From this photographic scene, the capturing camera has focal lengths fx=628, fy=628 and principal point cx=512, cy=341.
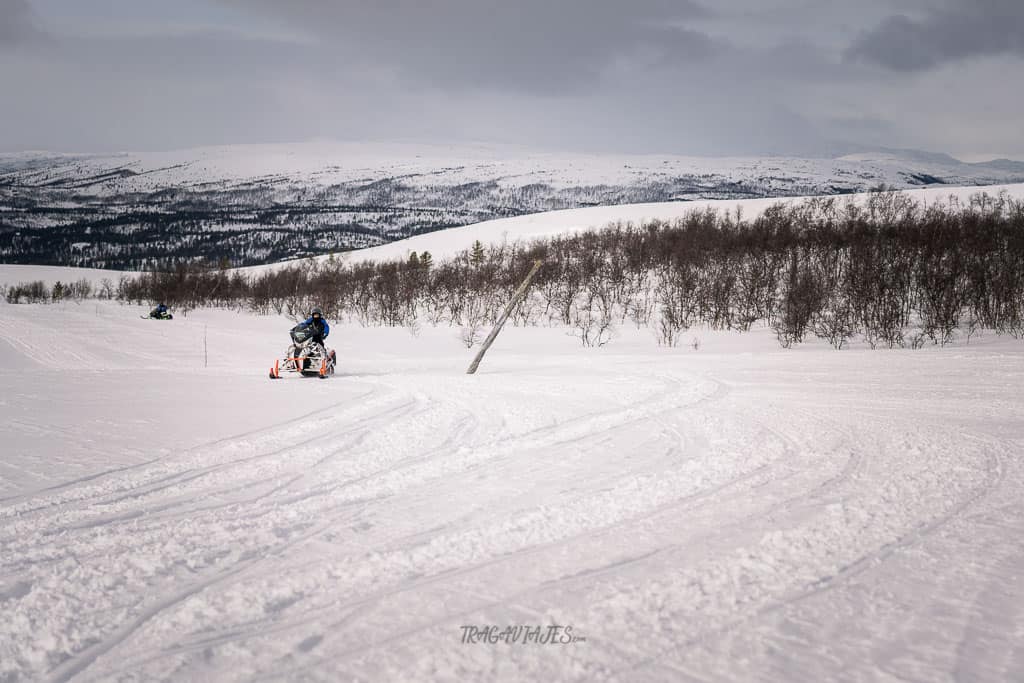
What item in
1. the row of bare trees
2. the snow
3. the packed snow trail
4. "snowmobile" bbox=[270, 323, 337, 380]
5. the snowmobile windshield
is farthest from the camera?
the snow

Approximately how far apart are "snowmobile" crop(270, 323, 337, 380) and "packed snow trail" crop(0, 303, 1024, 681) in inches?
172

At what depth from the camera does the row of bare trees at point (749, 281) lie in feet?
68.0

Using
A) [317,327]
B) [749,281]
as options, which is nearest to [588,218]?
[749,281]

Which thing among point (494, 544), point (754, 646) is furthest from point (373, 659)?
point (754, 646)

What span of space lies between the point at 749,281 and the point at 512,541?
88.6 feet

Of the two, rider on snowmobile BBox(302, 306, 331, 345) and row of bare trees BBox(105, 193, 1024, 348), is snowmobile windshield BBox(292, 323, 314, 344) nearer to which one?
rider on snowmobile BBox(302, 306, 331, 345)

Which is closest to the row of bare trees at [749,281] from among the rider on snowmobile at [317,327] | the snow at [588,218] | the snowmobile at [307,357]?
the snow at [588,218]

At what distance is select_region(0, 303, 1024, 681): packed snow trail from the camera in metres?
2.10

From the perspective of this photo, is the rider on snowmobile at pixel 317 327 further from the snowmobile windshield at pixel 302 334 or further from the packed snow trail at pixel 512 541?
the packed snow trail at pixel 512 541

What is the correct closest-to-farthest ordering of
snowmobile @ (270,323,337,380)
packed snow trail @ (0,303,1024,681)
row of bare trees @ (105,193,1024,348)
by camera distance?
1. packed snow trail @ (0,303,1024,681)
2. snowmobile @ (270,323,337,380)
3. row of bare trees @ (105,193,1024,348)

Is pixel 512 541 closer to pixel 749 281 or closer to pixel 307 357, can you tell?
pixel 307 357

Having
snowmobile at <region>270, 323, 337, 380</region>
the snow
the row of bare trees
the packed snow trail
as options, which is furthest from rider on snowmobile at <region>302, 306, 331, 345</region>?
the snow

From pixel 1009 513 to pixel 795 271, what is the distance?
24.7 m

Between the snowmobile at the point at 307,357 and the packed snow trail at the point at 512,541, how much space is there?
4359 millimetres
